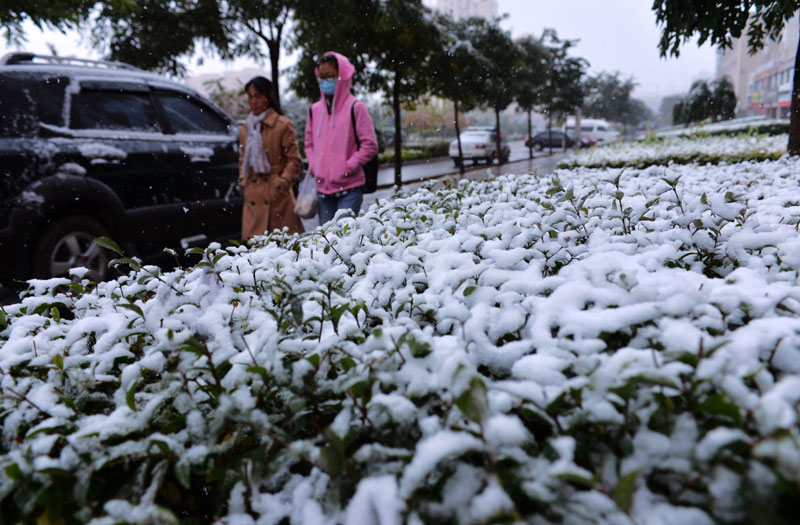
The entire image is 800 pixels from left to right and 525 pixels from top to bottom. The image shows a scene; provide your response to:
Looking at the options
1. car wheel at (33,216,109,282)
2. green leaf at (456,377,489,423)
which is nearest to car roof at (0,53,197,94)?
car wheel at (33,216,109,282)

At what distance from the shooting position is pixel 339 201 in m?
4.75

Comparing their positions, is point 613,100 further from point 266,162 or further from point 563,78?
point 266,162

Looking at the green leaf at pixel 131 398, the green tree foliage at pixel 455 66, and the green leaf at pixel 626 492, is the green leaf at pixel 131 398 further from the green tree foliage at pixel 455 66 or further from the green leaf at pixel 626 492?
the green tree foliage at pixel 455 66

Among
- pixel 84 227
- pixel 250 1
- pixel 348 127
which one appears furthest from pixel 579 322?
pixel 250 1

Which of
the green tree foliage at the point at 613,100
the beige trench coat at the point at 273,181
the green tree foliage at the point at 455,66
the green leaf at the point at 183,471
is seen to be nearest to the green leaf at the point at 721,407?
the green leaf at the point at 183,471

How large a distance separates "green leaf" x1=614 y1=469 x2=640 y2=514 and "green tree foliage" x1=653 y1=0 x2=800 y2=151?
7.38 m

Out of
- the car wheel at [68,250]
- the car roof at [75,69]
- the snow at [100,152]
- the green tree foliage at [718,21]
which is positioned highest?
the green tree foliage at [718,21]

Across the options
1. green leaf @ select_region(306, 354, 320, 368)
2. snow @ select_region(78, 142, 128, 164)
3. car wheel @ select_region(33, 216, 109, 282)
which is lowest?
car wheel @ select_region(33, 216, 109, 282)

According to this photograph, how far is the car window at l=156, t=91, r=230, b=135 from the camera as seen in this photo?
514 centimetres

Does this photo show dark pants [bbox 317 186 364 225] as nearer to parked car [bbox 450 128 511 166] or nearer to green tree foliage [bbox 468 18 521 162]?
green tree foliage [bbox 468 18 521 162]

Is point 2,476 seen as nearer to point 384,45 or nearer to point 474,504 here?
point 474,504

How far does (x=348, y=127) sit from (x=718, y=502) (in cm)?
427

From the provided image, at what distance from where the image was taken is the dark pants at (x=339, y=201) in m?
4.70

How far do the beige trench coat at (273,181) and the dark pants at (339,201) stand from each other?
306mm
